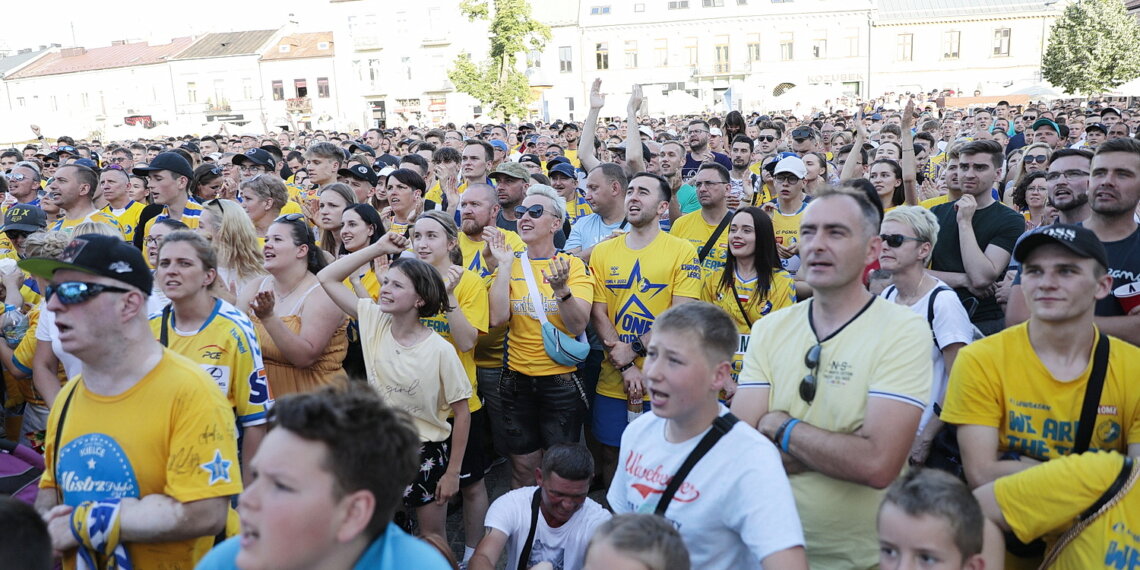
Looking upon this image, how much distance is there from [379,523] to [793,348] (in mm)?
1585

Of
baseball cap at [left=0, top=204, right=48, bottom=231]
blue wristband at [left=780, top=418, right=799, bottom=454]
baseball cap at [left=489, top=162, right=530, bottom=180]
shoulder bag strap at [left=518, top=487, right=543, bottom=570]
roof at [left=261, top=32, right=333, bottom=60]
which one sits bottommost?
shoulder bag strap at [left=518, top=487, right=543, bottom=570]

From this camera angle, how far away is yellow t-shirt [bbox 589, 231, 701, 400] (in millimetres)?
4914

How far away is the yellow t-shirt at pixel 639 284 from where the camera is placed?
4.91 metres

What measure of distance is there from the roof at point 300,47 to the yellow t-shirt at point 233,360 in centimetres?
6099

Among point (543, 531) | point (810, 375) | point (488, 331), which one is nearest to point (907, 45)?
point (488, 331)

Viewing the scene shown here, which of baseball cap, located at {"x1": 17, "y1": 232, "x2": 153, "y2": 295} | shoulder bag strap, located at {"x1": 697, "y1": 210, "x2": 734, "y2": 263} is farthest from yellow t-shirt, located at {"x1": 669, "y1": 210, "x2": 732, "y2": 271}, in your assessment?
baseball cap, located at {"x1": 17, "y1": 232, "x2": 153, "y2": 295}

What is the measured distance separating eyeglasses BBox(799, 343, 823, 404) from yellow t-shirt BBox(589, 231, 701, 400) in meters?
2.17

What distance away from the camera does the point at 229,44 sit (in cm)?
6350

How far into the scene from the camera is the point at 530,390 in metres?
4.91

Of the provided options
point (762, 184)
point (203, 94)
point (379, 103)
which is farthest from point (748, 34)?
point (762, 184)

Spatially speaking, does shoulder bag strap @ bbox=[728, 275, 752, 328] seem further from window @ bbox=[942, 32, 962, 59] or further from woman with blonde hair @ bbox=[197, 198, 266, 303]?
window @ bbox=[942, 32, 962, 59]

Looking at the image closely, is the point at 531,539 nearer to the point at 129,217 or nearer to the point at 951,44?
the point at 129,217

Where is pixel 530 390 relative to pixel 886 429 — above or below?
below

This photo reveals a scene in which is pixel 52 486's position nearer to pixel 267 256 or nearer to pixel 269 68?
pixel 267 256
